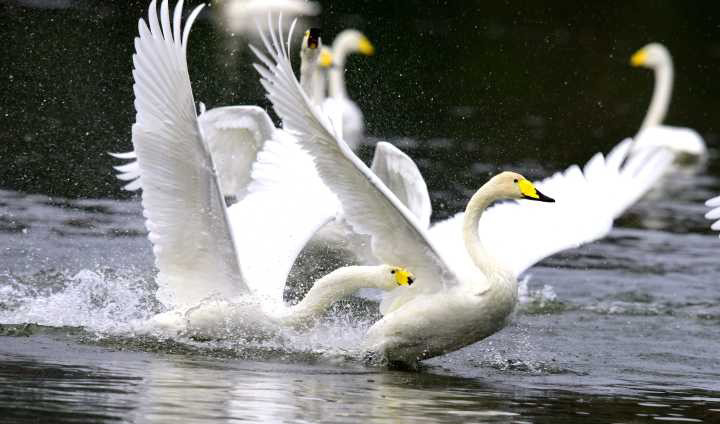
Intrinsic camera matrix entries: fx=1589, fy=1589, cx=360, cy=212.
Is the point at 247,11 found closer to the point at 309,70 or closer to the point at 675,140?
the point at 675,140

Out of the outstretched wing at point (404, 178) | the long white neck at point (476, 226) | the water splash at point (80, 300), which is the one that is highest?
the outstretched wing at point (404, 178)

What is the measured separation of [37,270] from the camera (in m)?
12.0

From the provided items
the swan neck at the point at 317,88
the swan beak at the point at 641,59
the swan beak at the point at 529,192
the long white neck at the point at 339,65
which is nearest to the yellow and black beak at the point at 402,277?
the swan beak at the point at 529,192

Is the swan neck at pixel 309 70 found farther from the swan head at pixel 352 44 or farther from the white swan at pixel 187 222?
the swan head at pixel 352 44

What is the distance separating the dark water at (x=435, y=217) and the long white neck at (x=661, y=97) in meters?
0.53

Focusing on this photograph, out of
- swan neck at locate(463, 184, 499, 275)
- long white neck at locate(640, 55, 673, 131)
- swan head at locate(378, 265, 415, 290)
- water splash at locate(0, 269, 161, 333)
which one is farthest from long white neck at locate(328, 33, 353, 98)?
swan head at locate(378, 265, 415, 290)

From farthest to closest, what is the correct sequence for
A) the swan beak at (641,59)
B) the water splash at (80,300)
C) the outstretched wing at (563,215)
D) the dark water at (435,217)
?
the swan beak at (641,59) < the outstretched wing at (563,215) < the water splash at (80,300) < the dark water at (435,217)

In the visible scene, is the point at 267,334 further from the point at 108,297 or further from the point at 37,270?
the point at 37,270

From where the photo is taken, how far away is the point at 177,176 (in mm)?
9406

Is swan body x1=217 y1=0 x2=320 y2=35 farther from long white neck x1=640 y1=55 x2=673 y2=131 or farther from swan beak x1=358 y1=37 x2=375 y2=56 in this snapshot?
long white neck x1=640 y1=55 x2=673 y2=131

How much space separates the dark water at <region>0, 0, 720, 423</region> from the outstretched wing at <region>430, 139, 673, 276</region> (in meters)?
0.67

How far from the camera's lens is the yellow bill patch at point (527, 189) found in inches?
376

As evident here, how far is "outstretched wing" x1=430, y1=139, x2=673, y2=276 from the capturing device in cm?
1086

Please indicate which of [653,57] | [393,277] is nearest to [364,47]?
[653,57]
